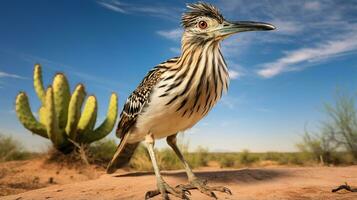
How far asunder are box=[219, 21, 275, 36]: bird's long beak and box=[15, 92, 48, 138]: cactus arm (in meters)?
10.8

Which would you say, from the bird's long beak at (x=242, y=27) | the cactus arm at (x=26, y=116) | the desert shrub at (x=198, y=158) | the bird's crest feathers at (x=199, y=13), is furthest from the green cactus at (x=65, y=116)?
the bird's long beak at (x=242, y=27)

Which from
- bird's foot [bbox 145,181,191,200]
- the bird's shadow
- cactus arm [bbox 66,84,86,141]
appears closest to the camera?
bird's foot [bbox 145,181,191,200]

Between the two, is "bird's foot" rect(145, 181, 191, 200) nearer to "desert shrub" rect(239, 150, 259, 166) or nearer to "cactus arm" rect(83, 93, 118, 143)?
"cactus arm" rect(83, 93, 118, 143)

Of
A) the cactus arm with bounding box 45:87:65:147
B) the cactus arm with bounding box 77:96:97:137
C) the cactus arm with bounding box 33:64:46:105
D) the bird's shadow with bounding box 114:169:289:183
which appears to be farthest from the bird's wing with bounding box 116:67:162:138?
the cactus arm with bounding box 33:64:46:105

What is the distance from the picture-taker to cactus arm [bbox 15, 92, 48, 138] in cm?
1388

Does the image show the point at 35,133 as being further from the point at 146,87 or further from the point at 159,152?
the point at 146,87

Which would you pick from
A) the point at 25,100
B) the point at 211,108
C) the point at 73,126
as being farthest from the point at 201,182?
the point at 25,100

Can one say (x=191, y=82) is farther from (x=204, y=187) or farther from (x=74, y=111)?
(x=74, y=111)

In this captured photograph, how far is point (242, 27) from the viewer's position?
16.9 feet

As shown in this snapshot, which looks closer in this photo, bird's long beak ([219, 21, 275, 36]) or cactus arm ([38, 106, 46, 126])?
bird's long beak ([219, 21, 275, 36])

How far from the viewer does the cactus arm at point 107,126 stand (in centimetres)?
1468

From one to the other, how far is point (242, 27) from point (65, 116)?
10607mm

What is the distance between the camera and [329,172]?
24.5 feet

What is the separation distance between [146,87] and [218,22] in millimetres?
1359
